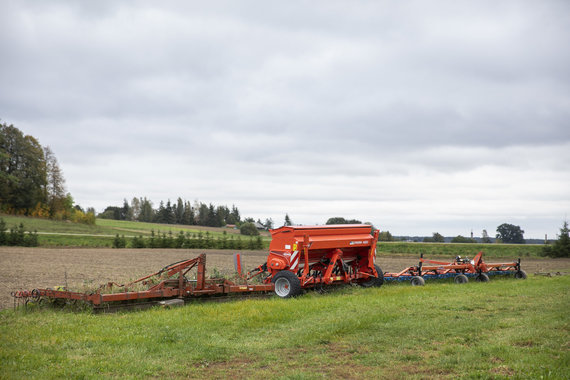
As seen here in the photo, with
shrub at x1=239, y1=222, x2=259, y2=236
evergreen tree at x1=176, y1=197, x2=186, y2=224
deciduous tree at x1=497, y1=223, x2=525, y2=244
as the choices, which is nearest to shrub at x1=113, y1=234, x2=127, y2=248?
shrub at x1=239, y1=222, x2=259, y2=236

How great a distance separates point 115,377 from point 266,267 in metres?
8.88

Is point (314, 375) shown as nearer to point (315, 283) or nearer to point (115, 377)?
point (115, 377)

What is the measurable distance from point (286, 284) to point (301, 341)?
5.30 meters

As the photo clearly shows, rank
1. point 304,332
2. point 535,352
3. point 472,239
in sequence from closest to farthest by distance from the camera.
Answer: point 535,352 < point 304,332 < point 472,239

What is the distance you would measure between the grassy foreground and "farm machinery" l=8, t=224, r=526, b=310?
672 millimetres

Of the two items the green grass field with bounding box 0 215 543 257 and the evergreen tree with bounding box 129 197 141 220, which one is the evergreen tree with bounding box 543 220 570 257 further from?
the evergreen tree with bounding box 129 197 141 220

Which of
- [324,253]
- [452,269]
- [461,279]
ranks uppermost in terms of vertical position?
[324,253]

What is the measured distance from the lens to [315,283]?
13.0 m

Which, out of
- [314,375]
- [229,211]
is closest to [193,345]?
[314,375]

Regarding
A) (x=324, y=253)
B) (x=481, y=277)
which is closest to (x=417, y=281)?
(x=324, y=253)

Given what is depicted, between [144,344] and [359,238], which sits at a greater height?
[359,238]

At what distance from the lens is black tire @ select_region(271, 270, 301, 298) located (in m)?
12.2

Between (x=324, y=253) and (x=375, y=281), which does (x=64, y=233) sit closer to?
(x=324, y=253)

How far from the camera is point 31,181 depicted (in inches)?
2938
